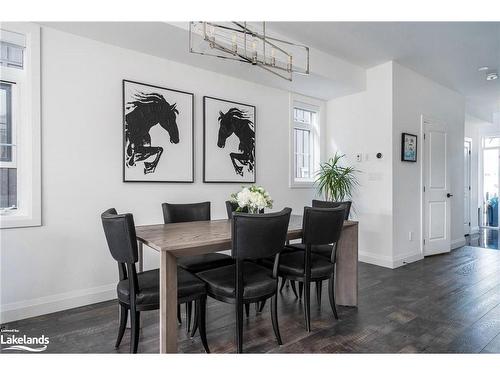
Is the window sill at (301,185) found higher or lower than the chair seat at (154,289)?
higher

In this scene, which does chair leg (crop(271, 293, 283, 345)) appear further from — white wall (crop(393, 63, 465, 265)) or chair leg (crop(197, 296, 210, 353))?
white wall (crop(393, 63, 465, 265))

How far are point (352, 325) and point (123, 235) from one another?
1.92 metres

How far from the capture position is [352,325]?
242 centimetres

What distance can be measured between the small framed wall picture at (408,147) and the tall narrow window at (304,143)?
4.32ft

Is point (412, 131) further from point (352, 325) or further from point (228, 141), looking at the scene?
point (352, 325)

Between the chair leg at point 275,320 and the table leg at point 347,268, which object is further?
the table leg at point 347,268

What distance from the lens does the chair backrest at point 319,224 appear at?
7.61ft

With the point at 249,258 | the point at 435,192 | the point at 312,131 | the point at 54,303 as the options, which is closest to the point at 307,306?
the point at 249,258

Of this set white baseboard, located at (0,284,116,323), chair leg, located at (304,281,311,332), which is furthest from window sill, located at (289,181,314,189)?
white baseboard, located at (0,284,116,323)

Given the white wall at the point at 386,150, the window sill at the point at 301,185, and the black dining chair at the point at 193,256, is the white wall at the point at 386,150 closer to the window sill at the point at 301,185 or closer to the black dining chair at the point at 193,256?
the window sill at the point at 301,185

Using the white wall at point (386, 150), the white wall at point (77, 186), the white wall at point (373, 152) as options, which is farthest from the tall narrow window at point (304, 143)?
the white wall at point (77, 186)

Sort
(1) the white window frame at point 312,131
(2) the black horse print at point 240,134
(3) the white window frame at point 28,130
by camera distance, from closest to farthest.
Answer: (3) the white window frame at point 28,130 < (2) the black horse print at point 240,134 < (1) the white window frame at point 312,131

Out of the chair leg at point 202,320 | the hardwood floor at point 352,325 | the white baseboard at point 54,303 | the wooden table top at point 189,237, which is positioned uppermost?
the wooden table top at point 189,237
